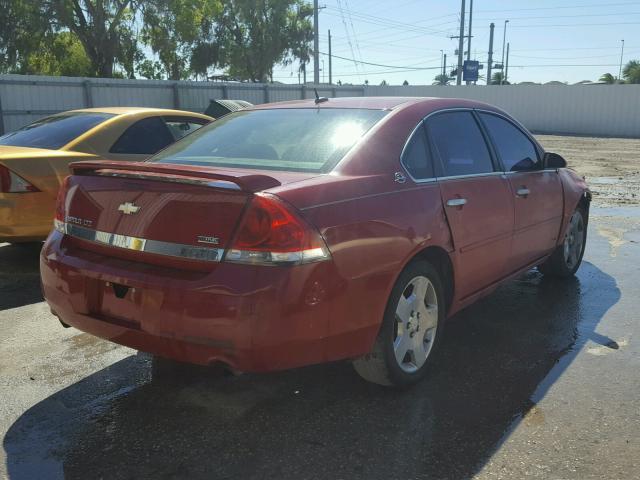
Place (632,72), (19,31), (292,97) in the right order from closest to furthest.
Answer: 1. (292,97)
2. (19,31)
3. (632,72)

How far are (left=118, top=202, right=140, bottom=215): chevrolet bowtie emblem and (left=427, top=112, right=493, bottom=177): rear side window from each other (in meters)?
1.81

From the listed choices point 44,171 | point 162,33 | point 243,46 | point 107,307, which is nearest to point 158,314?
point 107,307

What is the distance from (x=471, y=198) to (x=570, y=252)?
2359mm

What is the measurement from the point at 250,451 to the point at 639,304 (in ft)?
12.2

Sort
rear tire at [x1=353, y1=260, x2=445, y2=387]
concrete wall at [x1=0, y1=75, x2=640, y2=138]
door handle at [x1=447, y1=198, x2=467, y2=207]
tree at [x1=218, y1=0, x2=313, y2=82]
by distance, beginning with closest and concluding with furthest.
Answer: rear tire at [x1=353, y1=260, x2=445, y2=387] < door handle at [x1=447, y1=198, x2=467, y2=207] < concrete wall at [x1=0, y1=75, x2=640, y2=138] < tree at [x1=218, y1=0, x2=313, y2=82]

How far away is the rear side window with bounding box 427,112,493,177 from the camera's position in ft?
12.7

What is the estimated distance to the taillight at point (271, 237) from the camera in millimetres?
2709

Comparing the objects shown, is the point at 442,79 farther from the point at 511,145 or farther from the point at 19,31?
the point at 511,145

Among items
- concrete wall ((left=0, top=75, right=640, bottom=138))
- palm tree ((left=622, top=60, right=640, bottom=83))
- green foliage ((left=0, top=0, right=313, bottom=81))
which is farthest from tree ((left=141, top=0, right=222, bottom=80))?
palm tree ((left=622, top=60, right=640, bottom=83))

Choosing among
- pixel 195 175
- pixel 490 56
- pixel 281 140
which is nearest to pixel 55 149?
pixel 281 140

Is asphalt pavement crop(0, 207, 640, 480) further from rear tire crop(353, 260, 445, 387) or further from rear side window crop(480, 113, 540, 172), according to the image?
rear side window crop(480, 113, 540, 172)

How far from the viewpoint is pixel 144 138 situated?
21.4 ft

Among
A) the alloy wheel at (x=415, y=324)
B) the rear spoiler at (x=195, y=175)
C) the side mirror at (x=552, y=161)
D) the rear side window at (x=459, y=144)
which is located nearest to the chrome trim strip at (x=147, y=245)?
the rear spoiler at (x=195, y=175)

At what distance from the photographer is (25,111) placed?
16.6m
